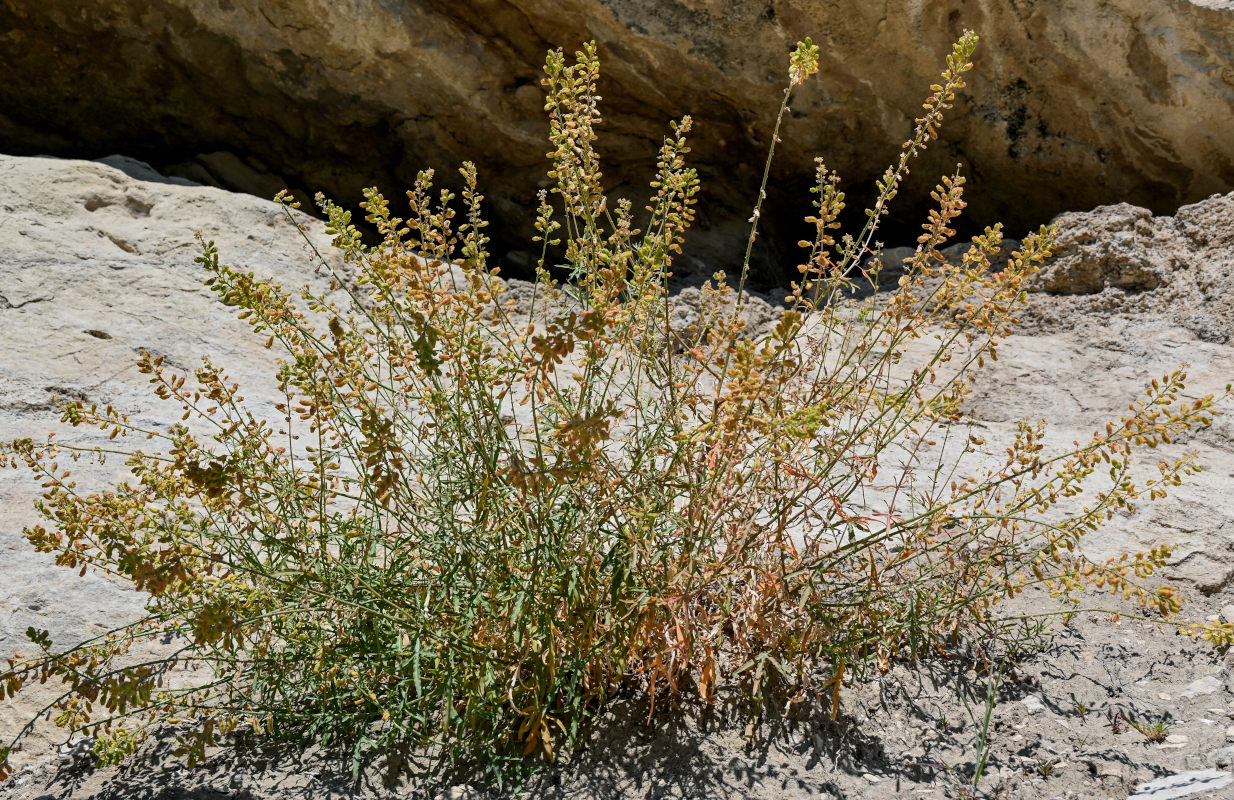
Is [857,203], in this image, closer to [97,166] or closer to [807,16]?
[807,16]

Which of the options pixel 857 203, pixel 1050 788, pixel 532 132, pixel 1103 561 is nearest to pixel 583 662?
pixel 1050 788

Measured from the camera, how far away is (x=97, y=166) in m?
4.25

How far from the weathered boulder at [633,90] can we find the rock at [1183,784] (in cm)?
312

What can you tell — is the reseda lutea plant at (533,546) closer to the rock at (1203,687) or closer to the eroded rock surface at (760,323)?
the eroded rock surface at (760,323)

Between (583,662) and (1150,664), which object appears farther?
(1150,664)

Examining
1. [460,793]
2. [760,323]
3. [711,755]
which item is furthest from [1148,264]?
[460,793]

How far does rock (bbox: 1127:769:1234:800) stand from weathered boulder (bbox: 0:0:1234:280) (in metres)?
3.12

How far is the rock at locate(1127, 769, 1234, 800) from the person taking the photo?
2.04m

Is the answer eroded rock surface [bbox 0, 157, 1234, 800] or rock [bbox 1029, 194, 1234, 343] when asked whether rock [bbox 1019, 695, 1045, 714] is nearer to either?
eroded rock surface [bbox 0, 157, 1234, 800]

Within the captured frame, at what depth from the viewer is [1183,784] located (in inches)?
82.7

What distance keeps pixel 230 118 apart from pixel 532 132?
1367 mm

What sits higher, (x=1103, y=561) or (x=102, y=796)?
(x=1103, y=561)

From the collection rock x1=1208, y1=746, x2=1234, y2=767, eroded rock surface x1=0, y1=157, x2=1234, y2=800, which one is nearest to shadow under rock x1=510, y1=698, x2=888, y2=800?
eroded rock surface x1=0, y1=157, x2=1234, y2=800

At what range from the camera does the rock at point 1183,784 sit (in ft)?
6.70
